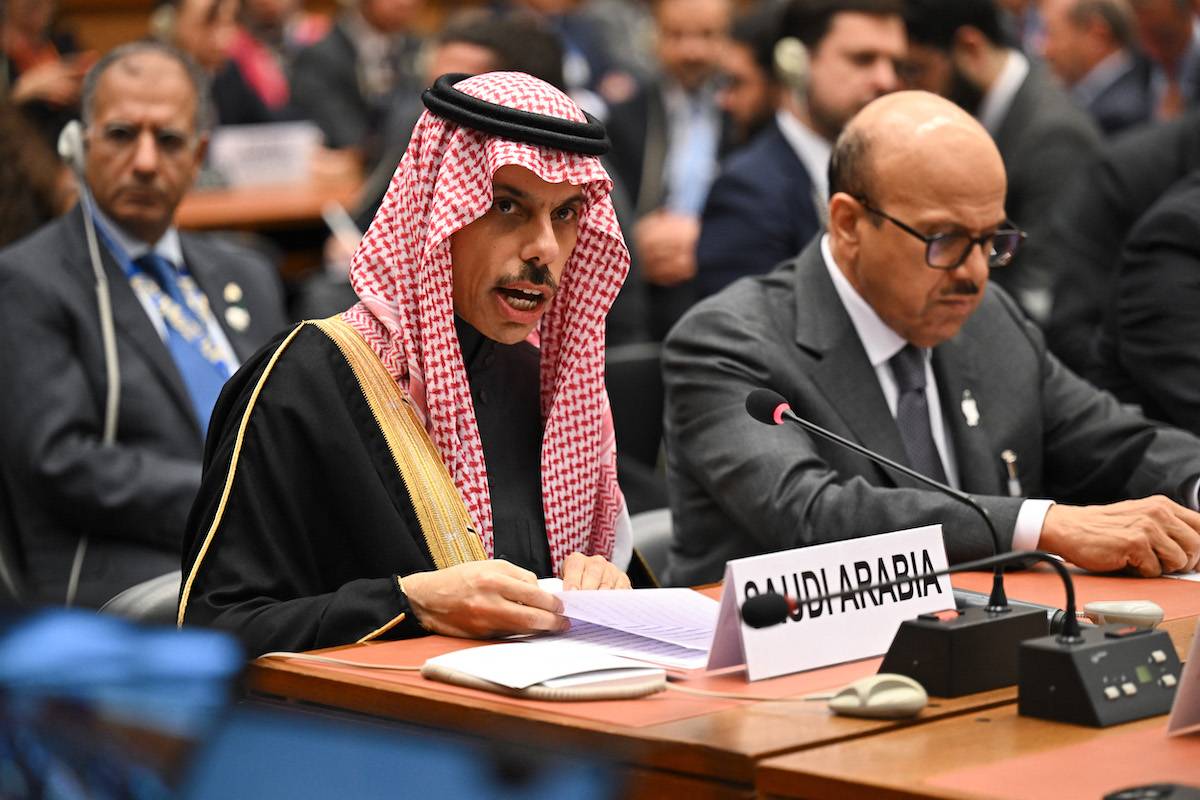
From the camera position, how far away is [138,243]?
4.18 metres

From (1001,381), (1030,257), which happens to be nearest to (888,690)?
(1001,381)

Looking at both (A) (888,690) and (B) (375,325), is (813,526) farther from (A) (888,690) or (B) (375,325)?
(A) (888,690)

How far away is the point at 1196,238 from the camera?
3.88 meters

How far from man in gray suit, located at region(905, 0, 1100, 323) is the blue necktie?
2.58 meters

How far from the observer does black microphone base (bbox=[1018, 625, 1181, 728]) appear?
6.33ft

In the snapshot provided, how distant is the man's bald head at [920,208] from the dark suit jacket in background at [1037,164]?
229 cm

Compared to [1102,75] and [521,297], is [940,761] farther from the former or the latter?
[1102,75]

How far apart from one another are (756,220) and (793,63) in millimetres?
605

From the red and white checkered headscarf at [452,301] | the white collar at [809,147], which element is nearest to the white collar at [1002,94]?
the white collar at [809,147]

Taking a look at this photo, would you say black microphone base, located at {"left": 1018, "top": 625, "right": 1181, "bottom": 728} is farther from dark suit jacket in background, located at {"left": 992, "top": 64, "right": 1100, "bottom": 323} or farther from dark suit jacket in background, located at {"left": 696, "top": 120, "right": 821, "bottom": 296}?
dark suit jacket in background, located at {"left": 992, "top": 64, "right": 1100, "bottom": 323}

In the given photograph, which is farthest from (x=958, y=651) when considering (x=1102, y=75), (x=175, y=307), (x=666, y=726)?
(x=1102, y=75)

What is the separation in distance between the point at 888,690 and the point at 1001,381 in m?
1.54

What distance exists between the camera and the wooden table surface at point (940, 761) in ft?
5.47

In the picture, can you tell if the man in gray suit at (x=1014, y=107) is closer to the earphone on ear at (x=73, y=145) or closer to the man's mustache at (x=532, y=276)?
the earphone on ear at (x=73, y=145)
